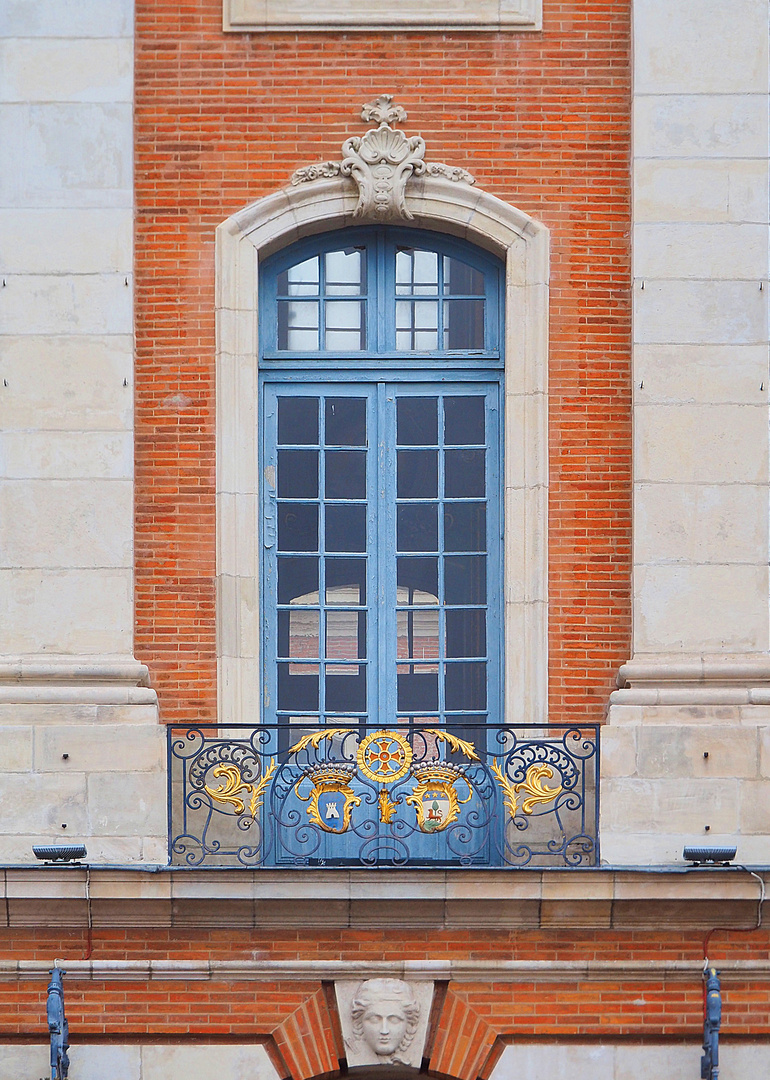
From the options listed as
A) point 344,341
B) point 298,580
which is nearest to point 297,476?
point 298,580

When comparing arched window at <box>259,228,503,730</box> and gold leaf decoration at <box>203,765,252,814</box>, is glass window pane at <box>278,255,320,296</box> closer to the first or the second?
arched window at <box>259,228,503,730</box>

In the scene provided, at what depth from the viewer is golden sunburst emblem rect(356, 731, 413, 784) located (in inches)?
467

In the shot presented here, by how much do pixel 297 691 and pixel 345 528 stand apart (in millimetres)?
1118

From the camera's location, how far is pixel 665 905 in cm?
1167

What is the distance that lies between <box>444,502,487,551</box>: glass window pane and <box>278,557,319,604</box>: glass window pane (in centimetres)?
89

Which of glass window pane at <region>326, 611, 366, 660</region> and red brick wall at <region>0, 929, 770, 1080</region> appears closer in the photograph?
red brick wall at <region>0, 929, 770, 1080</region>

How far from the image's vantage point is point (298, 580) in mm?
12859

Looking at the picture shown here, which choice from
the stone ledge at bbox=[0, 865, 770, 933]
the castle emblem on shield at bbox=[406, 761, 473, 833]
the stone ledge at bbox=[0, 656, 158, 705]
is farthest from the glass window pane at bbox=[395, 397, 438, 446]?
the stone ledge at bbox=[0, 865, 770, 933]

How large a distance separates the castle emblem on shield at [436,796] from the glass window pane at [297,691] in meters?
1.02

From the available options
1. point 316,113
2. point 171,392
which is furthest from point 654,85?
point 171,392

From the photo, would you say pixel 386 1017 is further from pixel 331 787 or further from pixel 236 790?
pixel 236 790

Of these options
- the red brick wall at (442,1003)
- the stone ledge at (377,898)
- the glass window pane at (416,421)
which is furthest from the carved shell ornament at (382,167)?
the red brick wall at (442,1003)

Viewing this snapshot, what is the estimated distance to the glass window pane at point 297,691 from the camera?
41.8 ft

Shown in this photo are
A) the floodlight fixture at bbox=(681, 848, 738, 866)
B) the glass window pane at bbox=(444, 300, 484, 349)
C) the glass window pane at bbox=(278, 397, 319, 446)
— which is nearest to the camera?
the floodlight fixture at bbox=(681, 848, 738, 866)
